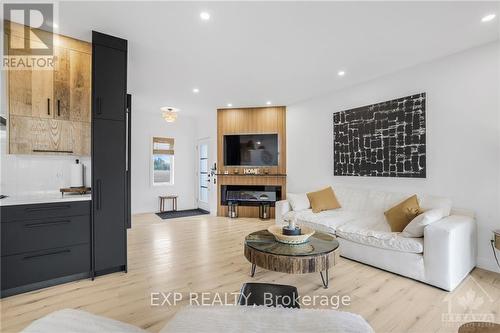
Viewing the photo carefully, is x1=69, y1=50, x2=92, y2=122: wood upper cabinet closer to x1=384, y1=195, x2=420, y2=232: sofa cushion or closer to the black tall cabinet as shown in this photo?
the black tall cabinet

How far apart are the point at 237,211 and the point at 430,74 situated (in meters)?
4.72

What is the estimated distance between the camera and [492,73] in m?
2.84

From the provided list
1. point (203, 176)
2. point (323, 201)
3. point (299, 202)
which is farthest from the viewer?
point (203, 176)

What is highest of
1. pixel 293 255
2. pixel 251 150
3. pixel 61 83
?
pixel 61 83

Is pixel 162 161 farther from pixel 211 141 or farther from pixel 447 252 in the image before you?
pixel 447 252

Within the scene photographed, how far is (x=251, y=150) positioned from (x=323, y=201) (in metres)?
2.45

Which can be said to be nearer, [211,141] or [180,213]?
[211,141]

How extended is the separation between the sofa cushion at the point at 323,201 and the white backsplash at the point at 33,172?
360cm

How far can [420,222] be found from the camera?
8.68 feet

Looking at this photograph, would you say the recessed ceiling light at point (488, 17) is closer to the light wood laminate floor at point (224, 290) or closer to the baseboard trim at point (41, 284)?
the light wood laminate floor at point (224, 290)

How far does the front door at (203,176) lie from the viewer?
700cm

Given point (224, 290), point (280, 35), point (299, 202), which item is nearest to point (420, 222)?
point (299, 202)

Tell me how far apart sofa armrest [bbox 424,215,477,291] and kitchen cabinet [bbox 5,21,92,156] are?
425 cm

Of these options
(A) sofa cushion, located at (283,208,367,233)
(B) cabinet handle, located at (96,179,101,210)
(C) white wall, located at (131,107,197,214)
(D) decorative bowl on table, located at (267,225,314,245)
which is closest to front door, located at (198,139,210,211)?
(C) white wall, located at (131,107,197,214)
